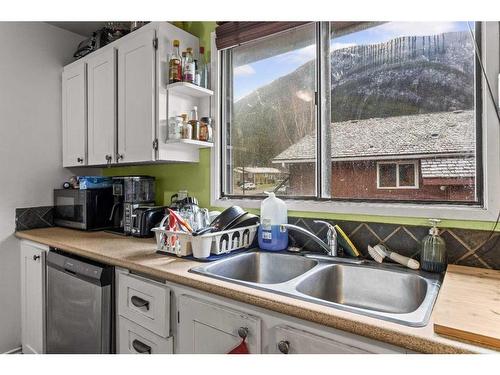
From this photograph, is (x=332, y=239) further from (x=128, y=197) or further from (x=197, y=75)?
(x=128, y=197)

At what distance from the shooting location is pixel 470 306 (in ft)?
2.80

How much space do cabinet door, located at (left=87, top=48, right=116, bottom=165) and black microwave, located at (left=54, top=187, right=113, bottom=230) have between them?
0.80 feet

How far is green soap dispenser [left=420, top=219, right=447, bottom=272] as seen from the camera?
1198 mm

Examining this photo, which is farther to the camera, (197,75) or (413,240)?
(197,75)

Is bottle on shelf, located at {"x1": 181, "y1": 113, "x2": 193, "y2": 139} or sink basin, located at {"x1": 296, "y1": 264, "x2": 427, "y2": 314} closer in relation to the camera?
sink basin, located at {"x1": 296, "y1": 264, "x2": 427, "y2": 314}

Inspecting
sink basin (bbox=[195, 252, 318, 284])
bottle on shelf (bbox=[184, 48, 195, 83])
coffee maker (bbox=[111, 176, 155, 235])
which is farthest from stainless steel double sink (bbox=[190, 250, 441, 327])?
bottle on shelf (bbox=[184, 48, 195, 83])

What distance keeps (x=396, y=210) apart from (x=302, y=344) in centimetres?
78

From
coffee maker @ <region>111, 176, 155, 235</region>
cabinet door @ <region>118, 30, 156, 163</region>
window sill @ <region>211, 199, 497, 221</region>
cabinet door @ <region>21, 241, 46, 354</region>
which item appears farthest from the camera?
coffee maker @ <region>111, 176, 155, 235</region>

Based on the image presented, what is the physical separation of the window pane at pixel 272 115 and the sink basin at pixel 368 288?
54 cm

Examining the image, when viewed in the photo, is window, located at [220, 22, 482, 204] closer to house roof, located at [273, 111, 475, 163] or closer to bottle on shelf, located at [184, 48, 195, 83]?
house roof, located at [273, 111, 475, 163]

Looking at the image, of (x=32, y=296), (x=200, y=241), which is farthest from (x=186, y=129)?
(x=32, y=296)

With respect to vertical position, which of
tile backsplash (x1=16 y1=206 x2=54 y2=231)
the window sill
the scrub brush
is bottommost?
the scrub brush

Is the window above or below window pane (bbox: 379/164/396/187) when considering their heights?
above
